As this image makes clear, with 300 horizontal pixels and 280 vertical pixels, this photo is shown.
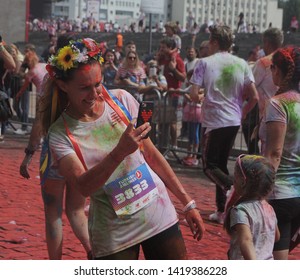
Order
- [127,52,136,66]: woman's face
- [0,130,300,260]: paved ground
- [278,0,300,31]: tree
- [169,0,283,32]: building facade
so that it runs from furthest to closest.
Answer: [169,0,283,32]: building facade, [278,0,300,31]: tree, [127,52,136,66]: woman's face, [0,130,300,260]: paved ground

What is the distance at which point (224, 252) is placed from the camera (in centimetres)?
697

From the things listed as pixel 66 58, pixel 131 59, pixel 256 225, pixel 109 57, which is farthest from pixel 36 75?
pixel 66 58

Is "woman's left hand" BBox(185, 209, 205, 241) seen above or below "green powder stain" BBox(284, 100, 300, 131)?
below

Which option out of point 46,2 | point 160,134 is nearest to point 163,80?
point 160,134

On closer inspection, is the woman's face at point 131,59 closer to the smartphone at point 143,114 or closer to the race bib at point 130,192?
the race bib at point 130,192

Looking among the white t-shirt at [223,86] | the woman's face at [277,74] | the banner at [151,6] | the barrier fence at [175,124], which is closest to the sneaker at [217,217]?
the white t-shirt at [223,86]

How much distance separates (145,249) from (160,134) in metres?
9.19

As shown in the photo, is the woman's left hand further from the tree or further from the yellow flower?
the tree

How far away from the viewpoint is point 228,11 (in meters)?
187

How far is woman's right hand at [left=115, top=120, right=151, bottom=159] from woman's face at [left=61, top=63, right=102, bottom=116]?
377mm

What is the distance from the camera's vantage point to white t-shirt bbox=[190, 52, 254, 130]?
8.25 meters

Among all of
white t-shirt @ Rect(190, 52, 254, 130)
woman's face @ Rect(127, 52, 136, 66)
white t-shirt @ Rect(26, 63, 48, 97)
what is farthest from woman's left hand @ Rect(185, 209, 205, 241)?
white t-shirt @ Rect(26, 63, 48, 97)

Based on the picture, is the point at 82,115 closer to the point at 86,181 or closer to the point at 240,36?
the point at 86,181

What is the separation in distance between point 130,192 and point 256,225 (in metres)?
0.83
